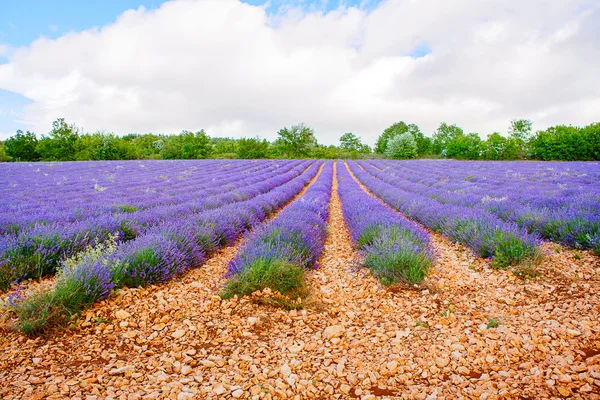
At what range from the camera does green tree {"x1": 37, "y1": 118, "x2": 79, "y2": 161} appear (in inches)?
1791

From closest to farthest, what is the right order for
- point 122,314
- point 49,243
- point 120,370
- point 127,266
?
point 120,370
point 122,314
point 127,266
point 49,243

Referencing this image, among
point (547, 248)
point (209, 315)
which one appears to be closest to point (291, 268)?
point (209, 315)

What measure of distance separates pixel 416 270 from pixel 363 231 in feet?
4.76

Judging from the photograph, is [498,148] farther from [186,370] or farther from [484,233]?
[186,370]

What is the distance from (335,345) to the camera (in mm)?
2205

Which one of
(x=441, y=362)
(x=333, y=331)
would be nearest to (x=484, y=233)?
(x=441, y=362)

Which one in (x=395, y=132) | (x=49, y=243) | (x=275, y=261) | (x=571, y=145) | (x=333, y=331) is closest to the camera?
(x=333, y=331)

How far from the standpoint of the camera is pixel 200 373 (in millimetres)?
1873

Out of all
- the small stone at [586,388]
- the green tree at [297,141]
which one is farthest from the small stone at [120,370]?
the green tree at [297,141]

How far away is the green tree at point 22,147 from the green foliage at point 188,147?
18021 mm

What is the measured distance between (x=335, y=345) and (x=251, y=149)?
5118cm

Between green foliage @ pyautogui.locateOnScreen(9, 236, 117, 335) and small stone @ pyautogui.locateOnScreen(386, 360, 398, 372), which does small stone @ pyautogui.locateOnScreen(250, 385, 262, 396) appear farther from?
green foliage @ pyautogui.locateOnScreen(9, 236, 117, 335)

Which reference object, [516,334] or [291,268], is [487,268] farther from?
[291,268]

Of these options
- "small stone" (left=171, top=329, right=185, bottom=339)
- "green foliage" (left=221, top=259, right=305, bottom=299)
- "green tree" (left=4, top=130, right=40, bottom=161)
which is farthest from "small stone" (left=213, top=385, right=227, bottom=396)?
"green tree" (left=4, top=130, right=40, bottom=161)
